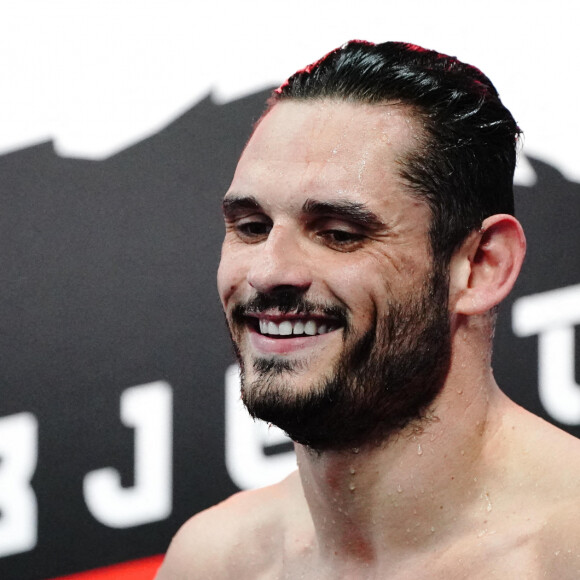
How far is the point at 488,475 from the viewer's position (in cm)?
121

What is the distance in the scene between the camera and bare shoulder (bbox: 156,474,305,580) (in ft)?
4.67

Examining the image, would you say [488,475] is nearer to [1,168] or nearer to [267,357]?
[267,357]

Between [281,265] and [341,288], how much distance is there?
67 mm

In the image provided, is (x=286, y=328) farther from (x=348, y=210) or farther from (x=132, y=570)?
(x=132, y=570)

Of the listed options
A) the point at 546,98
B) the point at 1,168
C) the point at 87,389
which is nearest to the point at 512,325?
the point at 546,98

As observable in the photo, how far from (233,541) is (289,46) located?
79 cm

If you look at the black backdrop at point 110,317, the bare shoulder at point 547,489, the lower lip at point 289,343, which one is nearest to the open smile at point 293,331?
the lower lip at point 289,343

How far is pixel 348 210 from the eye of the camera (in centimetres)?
115

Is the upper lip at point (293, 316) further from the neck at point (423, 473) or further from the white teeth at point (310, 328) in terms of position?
the neck at point (423, 473)

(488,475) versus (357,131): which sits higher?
(357,131)

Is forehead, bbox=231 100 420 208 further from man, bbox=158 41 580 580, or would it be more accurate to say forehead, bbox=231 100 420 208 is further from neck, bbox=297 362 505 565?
neck, bbox=297 362 505 565

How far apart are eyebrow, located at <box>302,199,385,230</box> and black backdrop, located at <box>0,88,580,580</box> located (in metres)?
0.64

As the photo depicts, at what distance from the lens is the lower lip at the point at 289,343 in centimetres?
116

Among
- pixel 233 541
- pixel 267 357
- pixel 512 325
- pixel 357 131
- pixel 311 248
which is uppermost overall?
pixel 357 131
